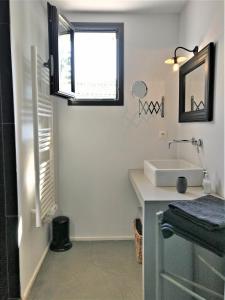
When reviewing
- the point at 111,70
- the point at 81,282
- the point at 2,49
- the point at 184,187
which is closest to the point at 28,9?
the point at 2,49

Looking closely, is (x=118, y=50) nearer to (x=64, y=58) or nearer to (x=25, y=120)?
(x=64, y=58)

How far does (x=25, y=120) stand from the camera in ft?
7.02

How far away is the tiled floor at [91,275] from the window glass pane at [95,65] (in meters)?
1.69

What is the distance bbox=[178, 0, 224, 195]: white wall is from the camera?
196cm

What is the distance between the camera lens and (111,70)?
3.12 metres

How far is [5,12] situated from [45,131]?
1000mm

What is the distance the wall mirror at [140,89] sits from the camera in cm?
304

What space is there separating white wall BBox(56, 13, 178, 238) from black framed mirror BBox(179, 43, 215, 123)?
1.01ft

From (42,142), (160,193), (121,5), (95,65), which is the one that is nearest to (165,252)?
(160,193)

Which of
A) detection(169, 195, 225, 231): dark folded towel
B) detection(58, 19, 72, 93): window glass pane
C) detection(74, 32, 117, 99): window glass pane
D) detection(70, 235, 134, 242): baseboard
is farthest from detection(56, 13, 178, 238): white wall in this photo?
detection(169, 195, 225, 231): dark folded towel

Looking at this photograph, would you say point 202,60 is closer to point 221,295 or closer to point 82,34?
point 82,34

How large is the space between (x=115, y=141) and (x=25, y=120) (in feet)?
3.99

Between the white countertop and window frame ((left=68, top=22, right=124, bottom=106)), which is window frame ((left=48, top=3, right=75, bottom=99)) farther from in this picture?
the white countertop

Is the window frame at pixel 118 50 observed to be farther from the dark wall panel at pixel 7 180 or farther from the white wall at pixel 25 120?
the dark wall panel at pixel 7 180
